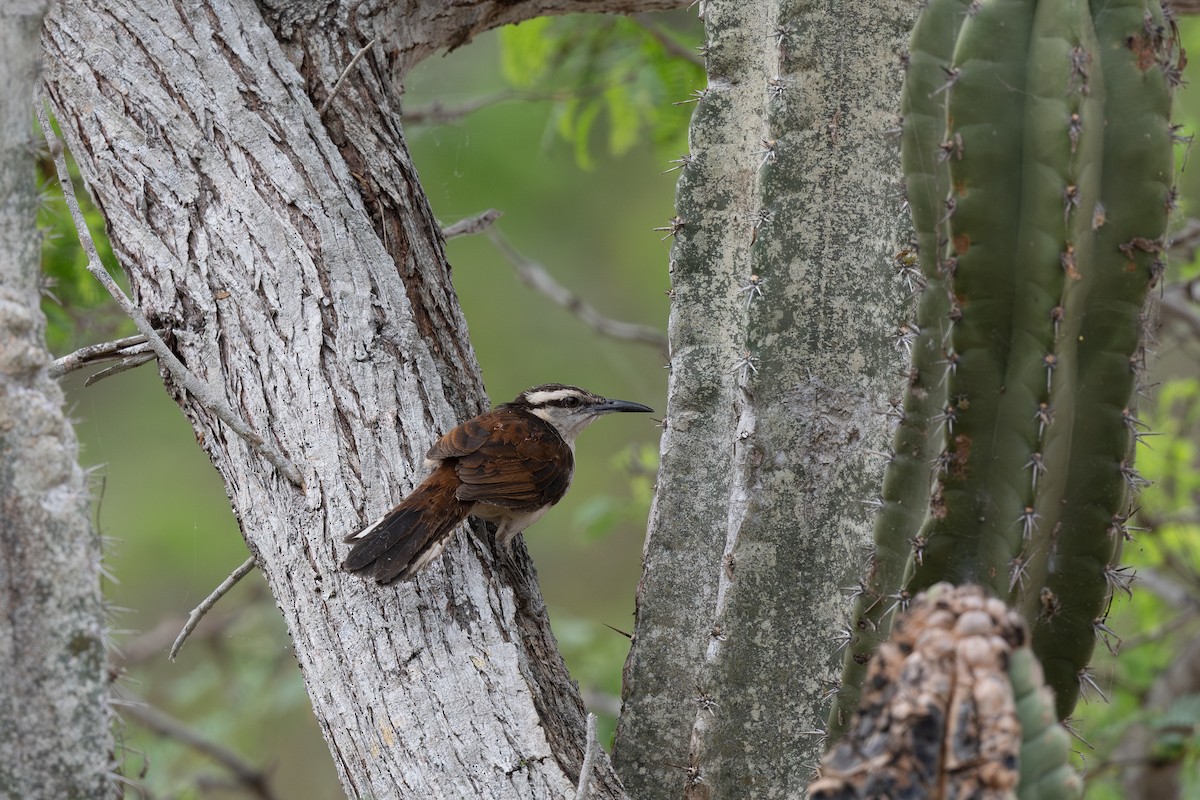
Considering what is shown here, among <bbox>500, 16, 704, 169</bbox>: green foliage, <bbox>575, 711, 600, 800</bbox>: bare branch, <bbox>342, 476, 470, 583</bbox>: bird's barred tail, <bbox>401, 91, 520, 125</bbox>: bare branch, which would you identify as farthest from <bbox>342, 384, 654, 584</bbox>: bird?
<bbox>500, 16, 704, 169</bbox>: green foliage

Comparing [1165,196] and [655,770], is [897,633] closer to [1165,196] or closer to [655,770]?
[1165,196]

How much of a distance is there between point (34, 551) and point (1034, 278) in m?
1.77

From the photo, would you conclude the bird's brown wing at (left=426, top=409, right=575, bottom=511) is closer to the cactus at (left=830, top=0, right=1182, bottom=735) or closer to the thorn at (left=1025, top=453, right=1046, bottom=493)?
the cactus at (left=830, top=0, right=1182, bottom=735)

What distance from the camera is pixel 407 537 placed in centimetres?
305

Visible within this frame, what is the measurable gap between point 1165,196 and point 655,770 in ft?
6.85

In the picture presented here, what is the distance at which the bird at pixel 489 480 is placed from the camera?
3.01 meters

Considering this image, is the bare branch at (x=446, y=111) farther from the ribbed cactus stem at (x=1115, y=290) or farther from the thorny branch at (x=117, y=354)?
the ribbed cactus stem at (x=1115, y=290)

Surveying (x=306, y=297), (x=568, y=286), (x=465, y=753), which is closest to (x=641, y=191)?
(x=568, y=286)

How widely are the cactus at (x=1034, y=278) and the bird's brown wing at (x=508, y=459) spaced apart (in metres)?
1.62

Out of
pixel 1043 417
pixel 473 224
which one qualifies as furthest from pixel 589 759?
pixel 473 224

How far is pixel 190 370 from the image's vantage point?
3328mm

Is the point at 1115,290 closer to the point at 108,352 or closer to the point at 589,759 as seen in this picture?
the point at 589,759

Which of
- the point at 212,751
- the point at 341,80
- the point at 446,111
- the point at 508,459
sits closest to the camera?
the point at 341,80

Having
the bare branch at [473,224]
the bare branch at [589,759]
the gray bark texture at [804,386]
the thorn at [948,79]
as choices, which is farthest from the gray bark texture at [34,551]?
the bare branch at [473,224]
